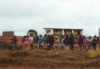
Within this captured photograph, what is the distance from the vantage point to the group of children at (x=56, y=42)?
3747cm

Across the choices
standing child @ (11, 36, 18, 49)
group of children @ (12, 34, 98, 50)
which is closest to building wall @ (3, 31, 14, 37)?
group of children @ (12, 34, 98, 50)

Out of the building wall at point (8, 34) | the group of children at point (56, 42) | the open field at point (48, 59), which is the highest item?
the building wall at point (8, 34)

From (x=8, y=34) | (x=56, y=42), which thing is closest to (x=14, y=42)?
(x=56, y=42)

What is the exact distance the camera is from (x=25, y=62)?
3609 centimetres

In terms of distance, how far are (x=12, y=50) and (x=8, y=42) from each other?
4.29 m

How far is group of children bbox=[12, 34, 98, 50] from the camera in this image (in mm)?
37469

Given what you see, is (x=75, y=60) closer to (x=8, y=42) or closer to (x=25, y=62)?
(x=25, y=62)

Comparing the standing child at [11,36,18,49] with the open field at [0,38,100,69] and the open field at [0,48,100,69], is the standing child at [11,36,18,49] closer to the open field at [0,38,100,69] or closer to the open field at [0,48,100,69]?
the open field at [0,38,100,69]

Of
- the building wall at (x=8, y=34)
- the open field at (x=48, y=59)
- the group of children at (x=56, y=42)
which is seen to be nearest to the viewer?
the open field at (x=48, y=59)

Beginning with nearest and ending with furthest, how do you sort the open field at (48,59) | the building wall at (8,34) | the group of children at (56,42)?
the open field at (48,59) → the group of children at (56,42) → the building wall at (8,34)

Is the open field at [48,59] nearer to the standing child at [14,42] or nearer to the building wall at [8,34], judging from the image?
the standing child at [14,42]

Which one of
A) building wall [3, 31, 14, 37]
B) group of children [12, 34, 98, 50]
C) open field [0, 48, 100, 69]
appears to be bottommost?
open field [0, 48, 100, 69]

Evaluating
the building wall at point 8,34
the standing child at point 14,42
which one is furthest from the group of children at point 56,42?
the building wall at point 8,34

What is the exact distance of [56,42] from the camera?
3819cm
